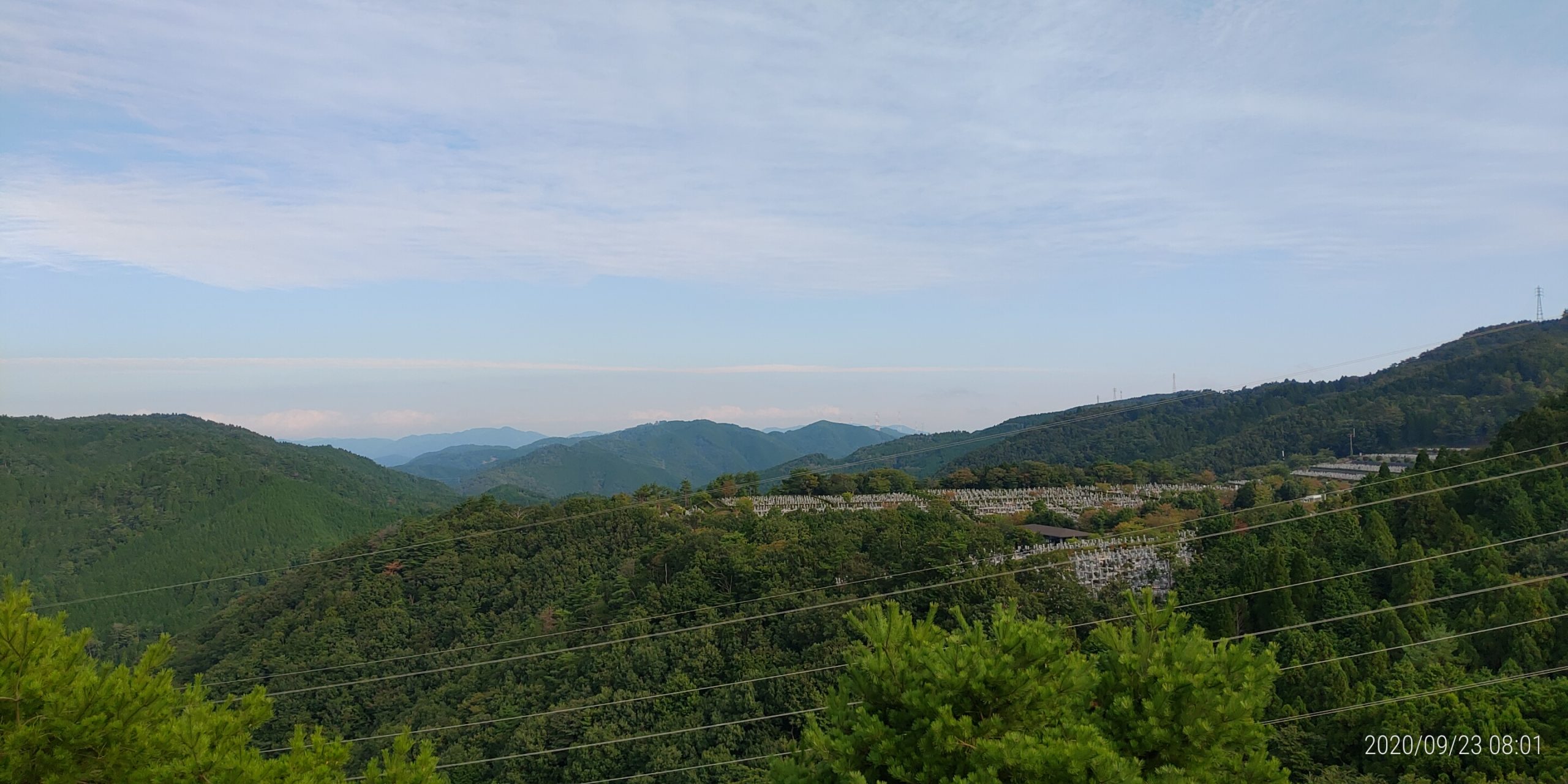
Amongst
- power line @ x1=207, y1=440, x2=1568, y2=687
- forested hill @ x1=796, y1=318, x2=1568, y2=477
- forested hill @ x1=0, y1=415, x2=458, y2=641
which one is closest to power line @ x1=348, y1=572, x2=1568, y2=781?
power line @ x1=207, y1=440, x2=1568, y2=687

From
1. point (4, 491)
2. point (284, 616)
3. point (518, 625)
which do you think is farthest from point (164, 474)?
point (518, 625)

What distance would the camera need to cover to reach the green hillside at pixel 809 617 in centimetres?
1556

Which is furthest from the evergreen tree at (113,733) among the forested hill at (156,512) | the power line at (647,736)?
the forested hill at (156,512)

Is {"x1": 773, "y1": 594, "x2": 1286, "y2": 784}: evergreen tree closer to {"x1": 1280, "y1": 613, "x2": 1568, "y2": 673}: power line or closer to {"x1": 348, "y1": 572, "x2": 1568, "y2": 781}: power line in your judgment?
{"x1": 348, "y1": 572, "x2": 1568, "y2": 781}: power line

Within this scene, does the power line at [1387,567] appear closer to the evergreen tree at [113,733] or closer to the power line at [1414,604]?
the power line at [1414,604]

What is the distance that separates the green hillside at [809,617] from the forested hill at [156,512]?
143ft

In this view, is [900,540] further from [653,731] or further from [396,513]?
[396,513]

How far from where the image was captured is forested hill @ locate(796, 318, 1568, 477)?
38500 mm

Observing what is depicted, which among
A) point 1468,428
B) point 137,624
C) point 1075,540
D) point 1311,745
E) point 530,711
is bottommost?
point 137,624

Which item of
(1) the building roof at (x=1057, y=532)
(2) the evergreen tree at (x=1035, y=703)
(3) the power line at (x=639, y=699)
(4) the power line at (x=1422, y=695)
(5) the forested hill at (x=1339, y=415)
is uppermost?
(5) the forested hill at (x=1339, y=415)

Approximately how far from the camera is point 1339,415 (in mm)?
44125

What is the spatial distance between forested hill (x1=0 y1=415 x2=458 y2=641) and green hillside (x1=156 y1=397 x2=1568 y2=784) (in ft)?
143

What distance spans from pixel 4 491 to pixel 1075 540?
11095 centimetres

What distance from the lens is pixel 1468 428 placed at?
118 feet
